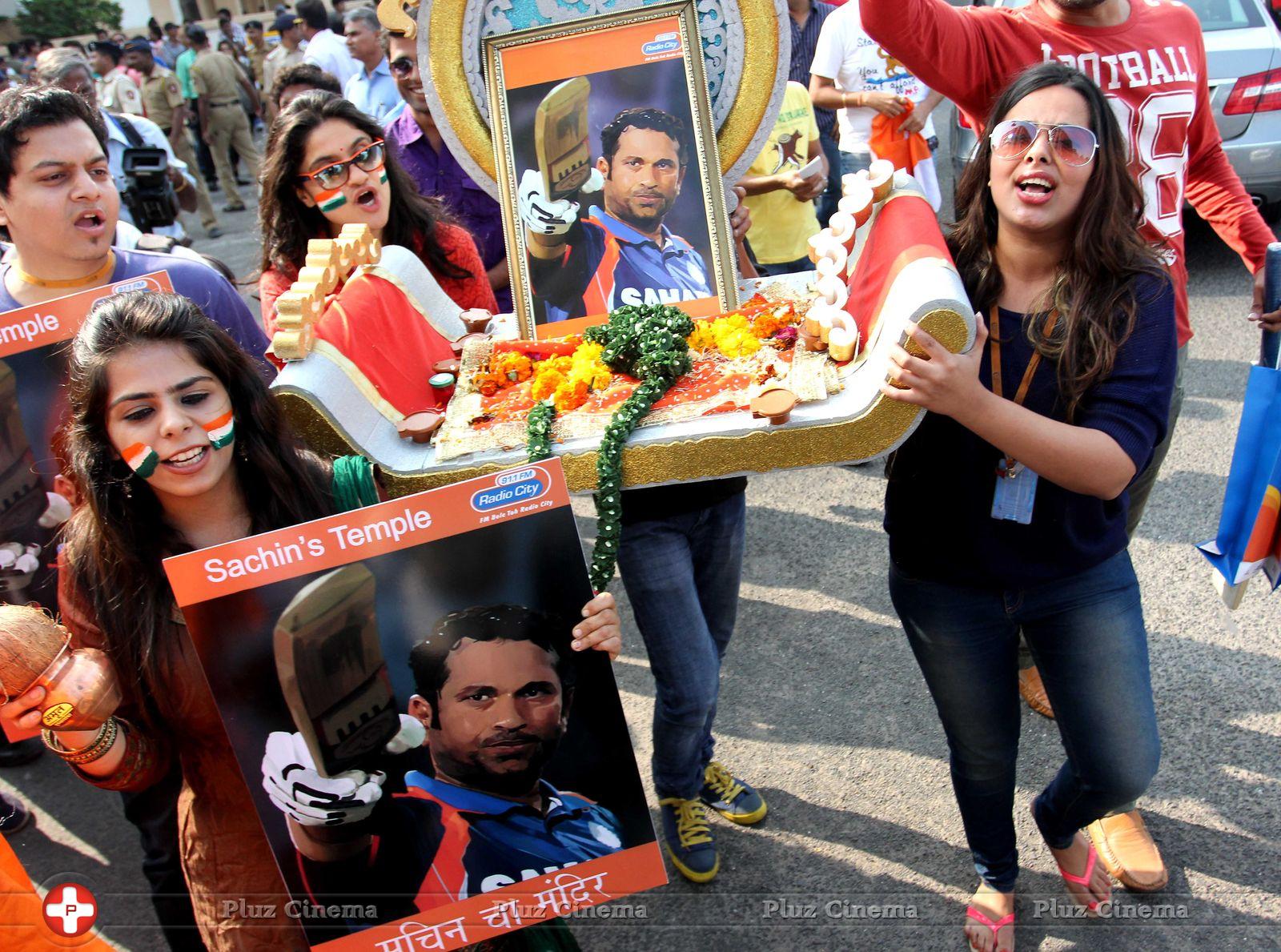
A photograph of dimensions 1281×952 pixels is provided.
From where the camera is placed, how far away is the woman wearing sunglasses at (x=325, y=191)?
281 cm

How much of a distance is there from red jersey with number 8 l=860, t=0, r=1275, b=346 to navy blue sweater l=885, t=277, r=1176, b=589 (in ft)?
2.06

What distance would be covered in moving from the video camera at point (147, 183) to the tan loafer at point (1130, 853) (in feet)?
18.0

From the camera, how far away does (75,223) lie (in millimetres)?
2467

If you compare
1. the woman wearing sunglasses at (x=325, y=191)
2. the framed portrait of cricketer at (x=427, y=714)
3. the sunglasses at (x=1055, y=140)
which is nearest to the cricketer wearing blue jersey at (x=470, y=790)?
the framed portrait of cricketer at (x=427, y=714)

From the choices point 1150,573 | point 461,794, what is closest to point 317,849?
point 461,794

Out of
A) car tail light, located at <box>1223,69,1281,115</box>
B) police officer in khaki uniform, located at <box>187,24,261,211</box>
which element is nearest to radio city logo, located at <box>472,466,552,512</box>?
car tail light, located at <box>1223,69,1281,115</box>

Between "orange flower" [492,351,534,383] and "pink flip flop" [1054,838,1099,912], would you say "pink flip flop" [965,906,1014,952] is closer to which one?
"pink flip flop" [1054,838,1099,912]

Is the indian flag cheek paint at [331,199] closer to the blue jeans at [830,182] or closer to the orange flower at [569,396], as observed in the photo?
the orange flower at [569,396]

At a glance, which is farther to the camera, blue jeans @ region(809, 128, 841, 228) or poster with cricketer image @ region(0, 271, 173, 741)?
blue jeans @ region(809, 128, 841, 228)

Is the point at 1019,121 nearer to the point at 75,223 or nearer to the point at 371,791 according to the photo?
the point at 371,791

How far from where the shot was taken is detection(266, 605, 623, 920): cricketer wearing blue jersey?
1.72 metres

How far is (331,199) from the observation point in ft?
9.23

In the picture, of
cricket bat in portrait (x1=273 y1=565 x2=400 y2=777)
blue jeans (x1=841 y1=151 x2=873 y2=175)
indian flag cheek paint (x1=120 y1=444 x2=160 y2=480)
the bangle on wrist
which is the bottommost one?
the bangle on wrist

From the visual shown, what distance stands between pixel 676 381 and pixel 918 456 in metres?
0.54
